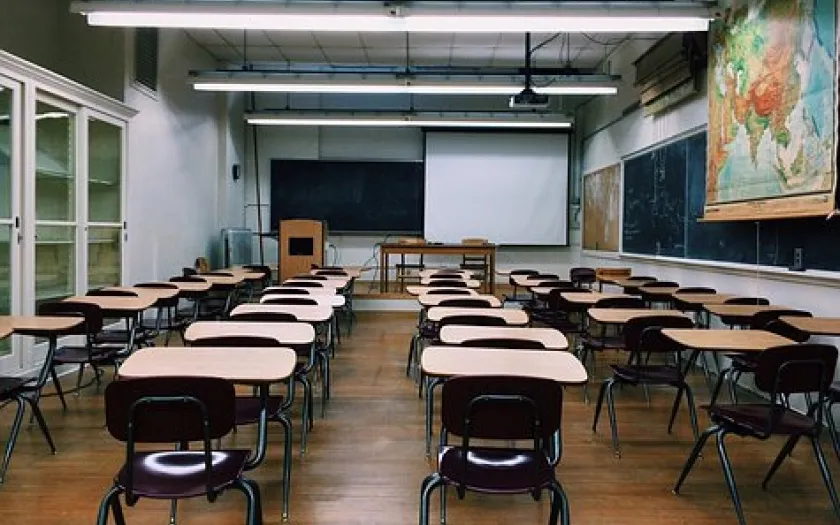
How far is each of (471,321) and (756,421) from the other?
1.55 metres

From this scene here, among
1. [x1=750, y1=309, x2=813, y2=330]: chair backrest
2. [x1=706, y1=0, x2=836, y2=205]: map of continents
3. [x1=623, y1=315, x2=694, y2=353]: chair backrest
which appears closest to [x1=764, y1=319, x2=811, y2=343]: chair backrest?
[x1=750, y1=309, x2=813, y2=330]: chair backrest

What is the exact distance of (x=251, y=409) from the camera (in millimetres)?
2775

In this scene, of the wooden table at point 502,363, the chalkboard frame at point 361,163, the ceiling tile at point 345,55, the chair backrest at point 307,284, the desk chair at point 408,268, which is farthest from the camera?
the chalkboard frame at point 361,163

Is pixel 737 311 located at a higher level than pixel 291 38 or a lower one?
lower

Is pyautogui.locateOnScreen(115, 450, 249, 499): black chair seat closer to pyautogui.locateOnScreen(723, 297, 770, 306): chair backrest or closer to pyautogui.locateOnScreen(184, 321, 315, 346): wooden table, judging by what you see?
pyautogui.locateOnScreen(184, 321, 315, 346): wooden table

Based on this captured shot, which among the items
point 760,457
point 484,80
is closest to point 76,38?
point 484,80

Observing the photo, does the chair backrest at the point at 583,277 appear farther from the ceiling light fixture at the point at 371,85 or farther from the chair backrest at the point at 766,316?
the chair backrest at the point at 766,316

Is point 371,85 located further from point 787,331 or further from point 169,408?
point 169,408

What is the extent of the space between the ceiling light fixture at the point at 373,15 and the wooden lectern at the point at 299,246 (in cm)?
493

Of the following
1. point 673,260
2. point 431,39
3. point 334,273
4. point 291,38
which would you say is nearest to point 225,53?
point 291,38

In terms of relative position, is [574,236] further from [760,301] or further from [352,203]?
[760,301]

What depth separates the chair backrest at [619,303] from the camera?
4.60 meters

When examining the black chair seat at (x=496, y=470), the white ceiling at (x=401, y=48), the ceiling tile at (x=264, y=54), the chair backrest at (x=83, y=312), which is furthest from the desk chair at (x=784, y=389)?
the ceiling tile at (x=264, y=54)

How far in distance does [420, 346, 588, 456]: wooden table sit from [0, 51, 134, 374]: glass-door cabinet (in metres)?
4.00
